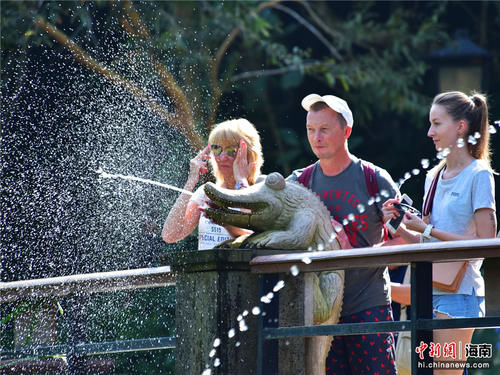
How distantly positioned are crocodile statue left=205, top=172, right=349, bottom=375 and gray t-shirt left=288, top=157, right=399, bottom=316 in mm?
150

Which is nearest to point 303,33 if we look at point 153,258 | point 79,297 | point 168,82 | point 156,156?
point 168,82

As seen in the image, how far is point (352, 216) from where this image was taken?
165 inches

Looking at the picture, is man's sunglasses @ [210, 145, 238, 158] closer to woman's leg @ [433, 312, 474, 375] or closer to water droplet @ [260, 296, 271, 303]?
water droplet @ [260, 296, 271, 303]

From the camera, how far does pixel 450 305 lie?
13.5ft

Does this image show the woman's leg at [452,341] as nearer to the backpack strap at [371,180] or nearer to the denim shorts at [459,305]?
the denim shorts at [459,305]

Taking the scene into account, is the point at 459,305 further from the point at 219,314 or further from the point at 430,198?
the point at 219,314

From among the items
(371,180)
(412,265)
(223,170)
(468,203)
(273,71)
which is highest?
(273,71)

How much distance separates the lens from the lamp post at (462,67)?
8.34 metres

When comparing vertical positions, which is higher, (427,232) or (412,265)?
(427,232)

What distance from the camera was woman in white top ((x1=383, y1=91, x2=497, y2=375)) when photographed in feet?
13.3

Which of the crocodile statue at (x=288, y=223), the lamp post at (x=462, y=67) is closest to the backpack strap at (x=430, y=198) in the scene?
the crocodile statue at (x=288, y=223)

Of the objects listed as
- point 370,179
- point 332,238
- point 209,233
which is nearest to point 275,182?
point 332,238

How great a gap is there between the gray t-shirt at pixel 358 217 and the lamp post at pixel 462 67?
4.39 meters

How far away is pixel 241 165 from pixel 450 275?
1239 mm
